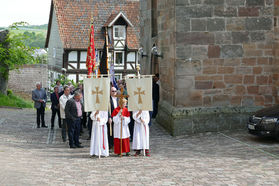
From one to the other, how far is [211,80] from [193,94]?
0.73 metres

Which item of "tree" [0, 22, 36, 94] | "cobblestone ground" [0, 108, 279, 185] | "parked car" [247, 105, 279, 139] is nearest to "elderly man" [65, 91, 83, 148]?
"cobblestone ground" [0, 108, 279, 185]

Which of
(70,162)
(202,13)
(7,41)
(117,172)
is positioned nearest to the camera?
(117,172)

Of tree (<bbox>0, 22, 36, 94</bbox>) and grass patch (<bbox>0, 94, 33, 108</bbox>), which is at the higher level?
tree (<bbox>0, 22, 36, 94</bbox>)

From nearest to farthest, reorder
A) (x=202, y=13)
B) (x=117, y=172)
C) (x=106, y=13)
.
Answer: (x=117, y=172) → (x=202, y=13) → (x=106, y=13)

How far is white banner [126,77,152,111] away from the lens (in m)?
11.4

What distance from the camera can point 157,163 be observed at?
1034 centimetres

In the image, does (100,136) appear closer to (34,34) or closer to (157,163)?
(157,163)

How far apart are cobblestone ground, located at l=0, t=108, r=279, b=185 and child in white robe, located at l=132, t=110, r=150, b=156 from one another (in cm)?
34

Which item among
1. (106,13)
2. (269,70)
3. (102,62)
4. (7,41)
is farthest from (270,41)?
(106,13)

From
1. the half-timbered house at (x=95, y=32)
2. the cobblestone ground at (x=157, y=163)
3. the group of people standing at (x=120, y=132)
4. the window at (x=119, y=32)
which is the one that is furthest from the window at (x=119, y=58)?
the group of people standing at (x=120, y=132)

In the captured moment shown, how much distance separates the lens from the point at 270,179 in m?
8.67

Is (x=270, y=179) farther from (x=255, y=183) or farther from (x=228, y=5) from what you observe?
(x=228, y=5)

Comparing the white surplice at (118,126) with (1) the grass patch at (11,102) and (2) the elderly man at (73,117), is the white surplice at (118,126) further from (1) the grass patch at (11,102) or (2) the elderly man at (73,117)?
(1) the grass patch at (11,102)

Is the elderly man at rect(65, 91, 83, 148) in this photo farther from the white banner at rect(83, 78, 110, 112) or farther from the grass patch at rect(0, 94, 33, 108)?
the grass patch at rect(0, 94, 33, 108)
